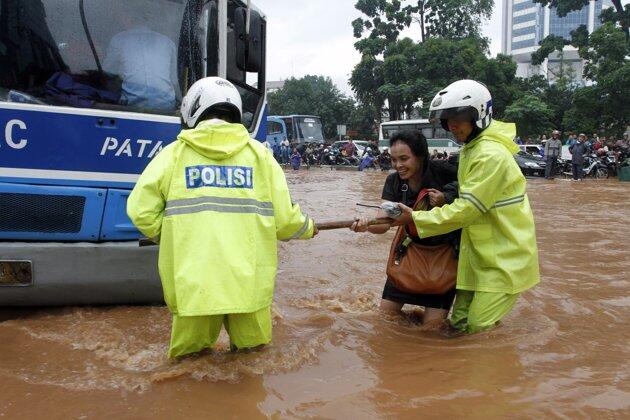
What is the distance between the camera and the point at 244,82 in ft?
17.1

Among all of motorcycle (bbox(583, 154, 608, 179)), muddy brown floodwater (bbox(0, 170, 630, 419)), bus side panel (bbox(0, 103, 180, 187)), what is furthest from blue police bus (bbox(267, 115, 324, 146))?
bus side panel (bbox(0, 103, 180, 187))

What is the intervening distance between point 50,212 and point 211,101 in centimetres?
162

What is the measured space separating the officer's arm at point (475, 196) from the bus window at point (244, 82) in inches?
83.9

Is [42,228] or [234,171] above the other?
[234,171]

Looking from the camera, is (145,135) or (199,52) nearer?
(145,135)

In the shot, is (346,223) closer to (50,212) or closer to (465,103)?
(465,103)

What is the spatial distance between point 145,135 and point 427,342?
2.31 meters

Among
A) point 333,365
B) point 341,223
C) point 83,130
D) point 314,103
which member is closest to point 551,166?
point 341,223

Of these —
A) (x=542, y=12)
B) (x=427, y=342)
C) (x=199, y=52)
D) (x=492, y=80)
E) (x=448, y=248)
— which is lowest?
(x=427, y=342)

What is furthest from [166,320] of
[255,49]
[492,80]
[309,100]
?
[309,100]

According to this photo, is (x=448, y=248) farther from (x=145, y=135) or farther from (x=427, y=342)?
(x=145, y=135)

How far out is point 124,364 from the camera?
3465 mm

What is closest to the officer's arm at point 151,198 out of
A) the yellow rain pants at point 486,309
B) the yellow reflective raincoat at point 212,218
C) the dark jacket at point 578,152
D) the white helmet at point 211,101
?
the yellow reflective raincoat at point 212,218

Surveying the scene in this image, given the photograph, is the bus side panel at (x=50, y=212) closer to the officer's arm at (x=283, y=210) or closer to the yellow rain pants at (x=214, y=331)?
the yellow rain pants at (x=214, y=331)
